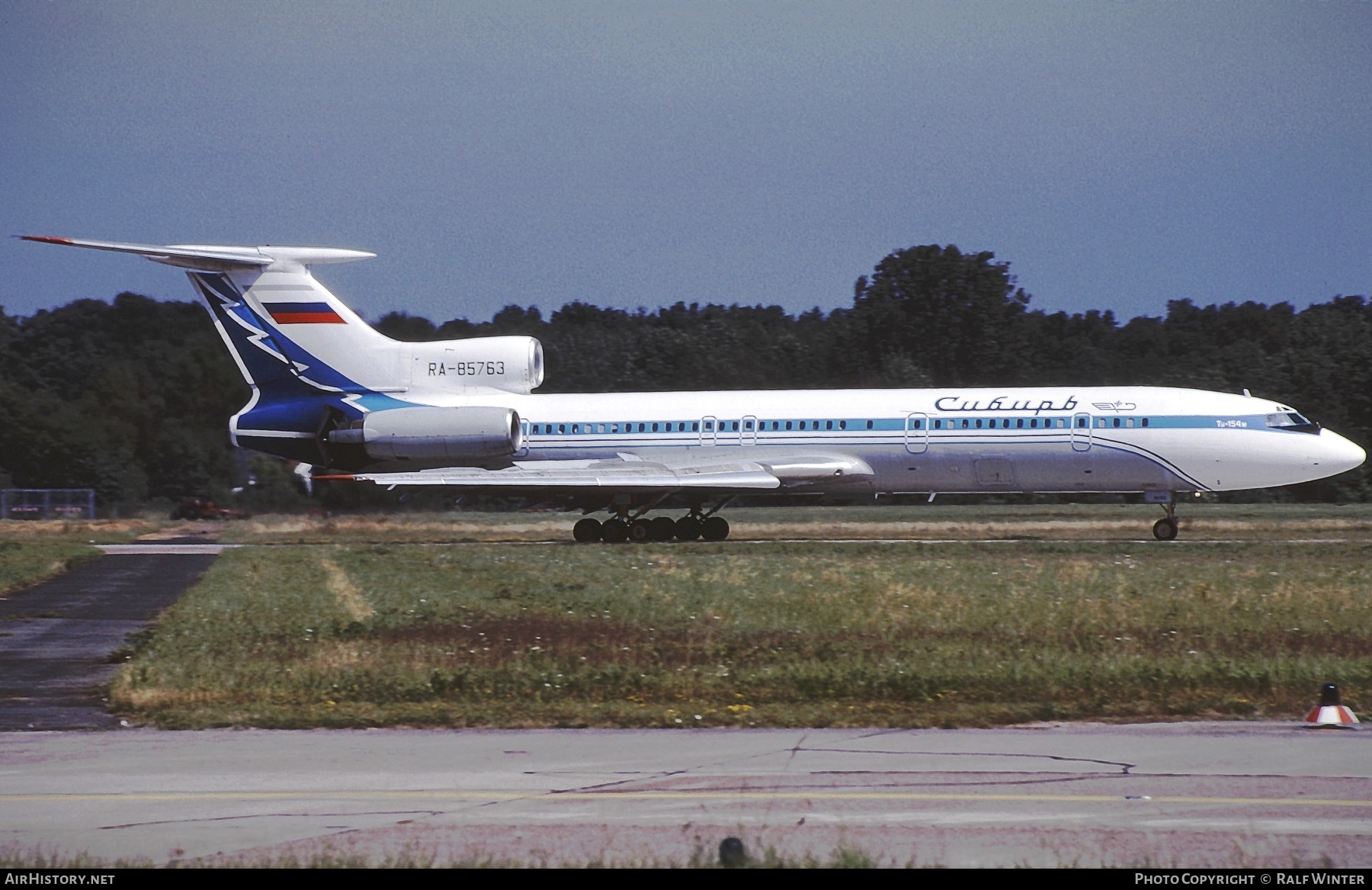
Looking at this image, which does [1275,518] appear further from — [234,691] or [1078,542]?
[234,691]

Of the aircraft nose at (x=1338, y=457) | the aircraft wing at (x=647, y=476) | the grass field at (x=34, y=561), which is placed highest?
the aircraft nose at (x=1338, y=457)

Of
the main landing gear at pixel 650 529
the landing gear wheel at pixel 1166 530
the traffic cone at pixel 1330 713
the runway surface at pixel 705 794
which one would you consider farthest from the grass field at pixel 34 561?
the landing gear wheel at pixel 1166 530

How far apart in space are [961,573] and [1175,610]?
5462mm

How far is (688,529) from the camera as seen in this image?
111ft

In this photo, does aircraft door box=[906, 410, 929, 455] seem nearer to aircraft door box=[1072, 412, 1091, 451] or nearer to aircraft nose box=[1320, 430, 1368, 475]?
aircraft door box=[1072, 412, 1091, 451]

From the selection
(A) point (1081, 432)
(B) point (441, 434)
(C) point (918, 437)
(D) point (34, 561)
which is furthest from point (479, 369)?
(A) point (1081, 432)

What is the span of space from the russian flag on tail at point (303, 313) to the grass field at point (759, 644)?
9.84m

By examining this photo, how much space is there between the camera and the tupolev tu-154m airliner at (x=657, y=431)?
104 ft

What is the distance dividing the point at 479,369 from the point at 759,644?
66.1 ft

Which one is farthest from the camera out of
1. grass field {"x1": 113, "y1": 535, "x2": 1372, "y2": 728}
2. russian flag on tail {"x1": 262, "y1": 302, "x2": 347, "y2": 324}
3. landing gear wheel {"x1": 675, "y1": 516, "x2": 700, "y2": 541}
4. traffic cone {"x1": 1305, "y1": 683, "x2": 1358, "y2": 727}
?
landing gear wheel {"x1": 675, "y1": 516, "x2": 700, "y2": 541}

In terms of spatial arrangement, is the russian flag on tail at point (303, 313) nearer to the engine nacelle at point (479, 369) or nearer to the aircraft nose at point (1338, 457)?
the engine nacelle at point (479, 369)

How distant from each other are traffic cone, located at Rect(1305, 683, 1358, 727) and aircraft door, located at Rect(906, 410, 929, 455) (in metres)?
21.6

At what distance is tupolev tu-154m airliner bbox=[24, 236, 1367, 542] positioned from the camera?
31578 mm

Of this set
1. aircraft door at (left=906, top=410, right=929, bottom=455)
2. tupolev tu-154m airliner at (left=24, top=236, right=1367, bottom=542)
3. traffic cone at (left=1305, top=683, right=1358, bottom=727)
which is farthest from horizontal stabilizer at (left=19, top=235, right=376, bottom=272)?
traffic cone at (left=1305, top=683, right=1358, bottom=727)
